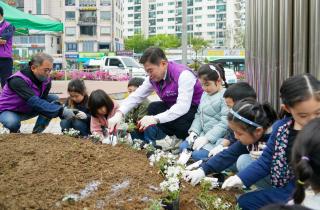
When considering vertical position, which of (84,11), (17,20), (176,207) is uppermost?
(84,11)

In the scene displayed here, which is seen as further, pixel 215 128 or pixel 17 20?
pixel 17 20

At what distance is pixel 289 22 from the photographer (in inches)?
186

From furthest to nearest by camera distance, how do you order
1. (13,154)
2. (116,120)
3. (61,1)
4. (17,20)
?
(61,1), (17,20), (116,120), (13,154)

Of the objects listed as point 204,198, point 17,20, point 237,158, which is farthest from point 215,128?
point 17,20

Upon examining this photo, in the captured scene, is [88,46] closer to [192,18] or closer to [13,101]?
[192,18]

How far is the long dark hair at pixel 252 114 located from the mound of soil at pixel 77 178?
493mm

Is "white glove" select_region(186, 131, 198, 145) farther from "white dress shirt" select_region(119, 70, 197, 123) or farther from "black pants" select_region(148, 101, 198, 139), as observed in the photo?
"black pants" select_region(148, 101, 198, 139)

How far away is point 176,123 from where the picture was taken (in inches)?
206

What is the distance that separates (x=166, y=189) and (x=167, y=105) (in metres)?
2.68

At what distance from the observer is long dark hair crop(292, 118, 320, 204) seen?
1988 millimetres

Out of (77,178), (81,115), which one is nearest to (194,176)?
(77,178)

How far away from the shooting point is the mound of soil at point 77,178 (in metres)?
2.80

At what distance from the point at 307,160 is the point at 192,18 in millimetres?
120933

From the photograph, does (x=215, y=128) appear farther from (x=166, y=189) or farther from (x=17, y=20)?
(x=17, y=20)
